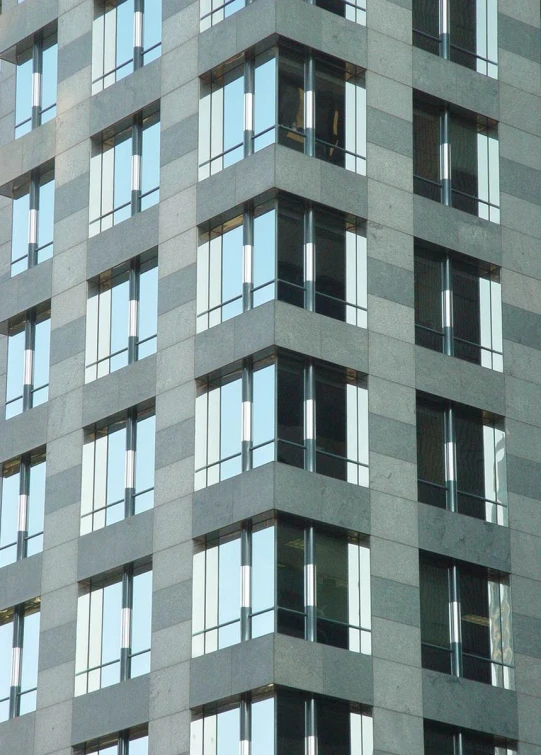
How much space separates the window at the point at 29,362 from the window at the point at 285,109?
24.6ft

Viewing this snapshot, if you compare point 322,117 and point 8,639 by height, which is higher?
point 322,117

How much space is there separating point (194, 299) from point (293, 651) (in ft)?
33.5

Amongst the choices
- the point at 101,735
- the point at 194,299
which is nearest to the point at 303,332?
the point at 194,299

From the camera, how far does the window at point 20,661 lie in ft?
177

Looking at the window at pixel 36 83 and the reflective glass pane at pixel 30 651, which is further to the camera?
the window at pixel 36 83

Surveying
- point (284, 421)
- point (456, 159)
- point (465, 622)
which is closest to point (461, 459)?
point (465, 622)

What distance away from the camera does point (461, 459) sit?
172 feet

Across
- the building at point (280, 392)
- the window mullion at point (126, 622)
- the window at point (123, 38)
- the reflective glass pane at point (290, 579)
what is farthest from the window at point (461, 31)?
the window mullion at point (126, 622)

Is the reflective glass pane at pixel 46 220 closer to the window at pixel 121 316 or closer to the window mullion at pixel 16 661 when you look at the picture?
the window at pixel 121 316

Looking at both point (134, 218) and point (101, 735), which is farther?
point (134, 218)

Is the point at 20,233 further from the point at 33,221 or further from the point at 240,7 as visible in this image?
the point at 240,7

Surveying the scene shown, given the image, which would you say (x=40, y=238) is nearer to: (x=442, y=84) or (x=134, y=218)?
(x=134, y=218)

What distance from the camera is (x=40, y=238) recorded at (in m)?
59.0

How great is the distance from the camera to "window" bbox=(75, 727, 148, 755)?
164ft
